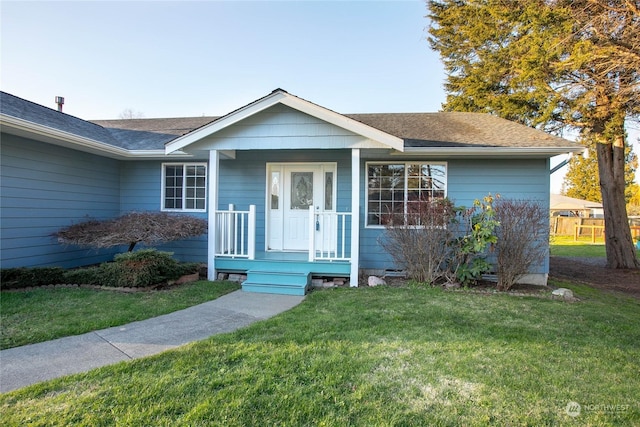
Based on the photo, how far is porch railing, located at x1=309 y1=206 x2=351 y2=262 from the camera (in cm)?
640

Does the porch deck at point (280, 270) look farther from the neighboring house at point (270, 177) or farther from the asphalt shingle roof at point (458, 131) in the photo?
the asphalt shingle roof at point (458, 131)

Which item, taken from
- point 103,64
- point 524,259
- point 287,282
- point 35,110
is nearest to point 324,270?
point 287,282

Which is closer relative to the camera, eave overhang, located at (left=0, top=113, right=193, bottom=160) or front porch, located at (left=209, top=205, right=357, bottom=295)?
eave overhang, located at (left=0, top=113, right=193, bottom=160)

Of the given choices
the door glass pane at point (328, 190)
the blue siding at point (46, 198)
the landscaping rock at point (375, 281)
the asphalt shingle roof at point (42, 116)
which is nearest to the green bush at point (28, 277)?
the blue siding at point (46, 198)

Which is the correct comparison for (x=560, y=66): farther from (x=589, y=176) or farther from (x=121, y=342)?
(x=589, y=176)

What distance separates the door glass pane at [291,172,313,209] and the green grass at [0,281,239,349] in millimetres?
2605

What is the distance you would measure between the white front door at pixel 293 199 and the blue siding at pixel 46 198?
4.15 meters

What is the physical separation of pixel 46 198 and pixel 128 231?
6.41 ft

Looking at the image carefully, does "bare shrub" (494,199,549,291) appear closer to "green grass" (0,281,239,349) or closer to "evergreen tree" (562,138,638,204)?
"green grass" (0,281,239,349)

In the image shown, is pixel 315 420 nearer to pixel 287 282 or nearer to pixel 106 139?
pixel 287 282

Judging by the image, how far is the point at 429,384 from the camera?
2.54 m

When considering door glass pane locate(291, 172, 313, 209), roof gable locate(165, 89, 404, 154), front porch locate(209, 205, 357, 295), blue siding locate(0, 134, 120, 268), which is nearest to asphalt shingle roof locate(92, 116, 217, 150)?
blue siding locate(0, 134, 120, 268)

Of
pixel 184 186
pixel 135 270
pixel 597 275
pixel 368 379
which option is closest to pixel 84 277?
pixel 135 270

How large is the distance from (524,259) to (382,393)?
512 cm
